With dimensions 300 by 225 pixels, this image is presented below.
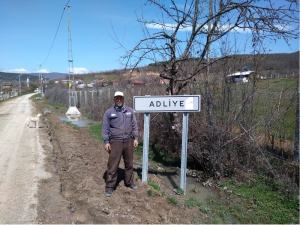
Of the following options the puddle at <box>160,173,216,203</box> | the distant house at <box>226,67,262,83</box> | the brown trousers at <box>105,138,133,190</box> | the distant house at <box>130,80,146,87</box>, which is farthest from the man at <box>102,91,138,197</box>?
the distant house at <box>130,80,146,87</box>

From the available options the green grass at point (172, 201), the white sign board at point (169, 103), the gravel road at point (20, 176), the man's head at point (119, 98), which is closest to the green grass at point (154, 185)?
the green grass at point (172, 201)

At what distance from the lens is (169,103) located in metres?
5.84

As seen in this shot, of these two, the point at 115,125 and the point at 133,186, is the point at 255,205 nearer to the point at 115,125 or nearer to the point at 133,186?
the point at 133,186

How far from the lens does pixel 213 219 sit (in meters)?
4.73

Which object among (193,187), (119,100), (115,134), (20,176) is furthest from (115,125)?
(20,176)

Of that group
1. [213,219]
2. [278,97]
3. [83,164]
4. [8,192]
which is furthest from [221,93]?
[8,192]

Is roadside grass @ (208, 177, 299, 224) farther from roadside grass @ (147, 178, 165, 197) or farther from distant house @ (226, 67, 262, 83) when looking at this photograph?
distant house @ (226, 67, 262, 83)

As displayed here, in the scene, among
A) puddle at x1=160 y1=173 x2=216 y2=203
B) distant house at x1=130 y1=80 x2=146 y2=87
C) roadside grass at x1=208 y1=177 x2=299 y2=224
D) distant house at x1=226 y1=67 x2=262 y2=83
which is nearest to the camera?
roadside grass at x1=208 y1=177 x2=299 y2=224

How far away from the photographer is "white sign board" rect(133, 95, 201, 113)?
5.69 metres

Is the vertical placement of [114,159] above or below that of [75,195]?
above

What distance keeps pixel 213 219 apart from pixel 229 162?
7.68ft

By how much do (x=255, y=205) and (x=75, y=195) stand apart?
133 inches

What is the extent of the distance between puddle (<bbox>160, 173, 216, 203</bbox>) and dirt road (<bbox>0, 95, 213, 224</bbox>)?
31 cm

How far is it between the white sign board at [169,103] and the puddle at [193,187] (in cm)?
189
